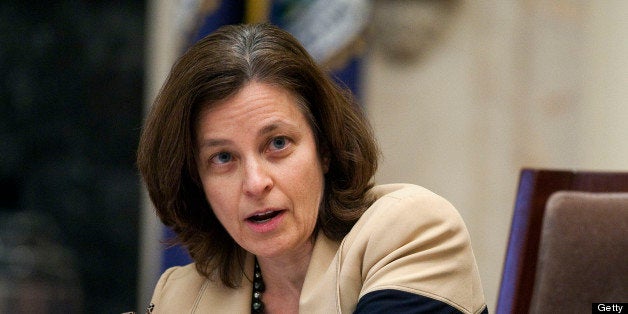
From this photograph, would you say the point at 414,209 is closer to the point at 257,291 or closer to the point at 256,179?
the point at 256,179

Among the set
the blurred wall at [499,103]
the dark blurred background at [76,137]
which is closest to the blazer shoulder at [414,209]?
the blurred wall at [499,103]

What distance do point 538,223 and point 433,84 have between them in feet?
8.28

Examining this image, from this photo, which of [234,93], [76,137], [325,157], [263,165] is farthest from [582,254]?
[76,137]

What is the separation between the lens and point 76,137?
20.1 feet

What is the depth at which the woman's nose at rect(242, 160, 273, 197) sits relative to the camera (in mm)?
1998

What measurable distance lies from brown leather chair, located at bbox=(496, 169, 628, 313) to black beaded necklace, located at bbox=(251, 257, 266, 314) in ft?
1.72

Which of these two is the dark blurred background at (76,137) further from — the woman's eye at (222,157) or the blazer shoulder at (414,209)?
the blazer shoulder at (414,209)

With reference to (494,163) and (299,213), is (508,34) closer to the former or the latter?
(494,163)

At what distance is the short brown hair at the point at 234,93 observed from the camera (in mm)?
2047

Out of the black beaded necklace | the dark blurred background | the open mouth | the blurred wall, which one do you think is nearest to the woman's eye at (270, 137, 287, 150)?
the open mouth

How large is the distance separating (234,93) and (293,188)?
0.74 ft

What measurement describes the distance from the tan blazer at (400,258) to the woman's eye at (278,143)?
22 cm

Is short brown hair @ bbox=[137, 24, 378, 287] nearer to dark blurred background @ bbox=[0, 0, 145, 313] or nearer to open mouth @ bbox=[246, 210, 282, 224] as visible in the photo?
open mouth @ bbox=[246, 210, 282, 224]

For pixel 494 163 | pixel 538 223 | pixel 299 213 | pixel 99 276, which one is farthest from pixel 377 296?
pixel 99 276
